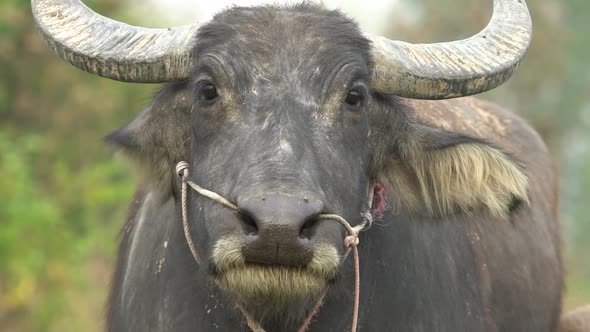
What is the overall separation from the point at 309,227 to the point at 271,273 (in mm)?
236

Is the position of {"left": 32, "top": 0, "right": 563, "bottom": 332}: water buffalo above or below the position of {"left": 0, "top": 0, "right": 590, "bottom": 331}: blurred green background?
above

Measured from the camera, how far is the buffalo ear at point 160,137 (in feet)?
18.0

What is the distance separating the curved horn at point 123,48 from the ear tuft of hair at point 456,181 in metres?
1.16

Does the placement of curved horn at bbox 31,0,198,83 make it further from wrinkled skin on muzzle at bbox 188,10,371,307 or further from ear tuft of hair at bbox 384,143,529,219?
ear tuft of hair at bbox 384,143,529,219

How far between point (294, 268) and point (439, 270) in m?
1.55

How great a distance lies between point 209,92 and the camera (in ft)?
16.9

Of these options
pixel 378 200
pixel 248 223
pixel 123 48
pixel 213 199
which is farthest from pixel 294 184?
pixel 123 48

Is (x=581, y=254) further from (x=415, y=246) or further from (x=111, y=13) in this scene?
(x=415, y=246)

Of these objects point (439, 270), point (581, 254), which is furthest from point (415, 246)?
point (581, 254)

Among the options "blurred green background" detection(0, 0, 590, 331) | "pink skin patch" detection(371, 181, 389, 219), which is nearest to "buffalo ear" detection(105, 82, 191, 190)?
"pink skin patch" detection(371, 181, 389, 219)

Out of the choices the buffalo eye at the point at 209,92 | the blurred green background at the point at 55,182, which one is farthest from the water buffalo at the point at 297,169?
the blurred green background at the point at 55,182

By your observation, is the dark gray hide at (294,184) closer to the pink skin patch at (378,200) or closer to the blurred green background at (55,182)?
the pink skin patch at (378,200)

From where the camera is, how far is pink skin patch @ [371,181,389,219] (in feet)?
18.2

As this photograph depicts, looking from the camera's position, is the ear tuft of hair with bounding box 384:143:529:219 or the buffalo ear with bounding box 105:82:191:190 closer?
the buffalo ear with bounding box 105:82:191:190
